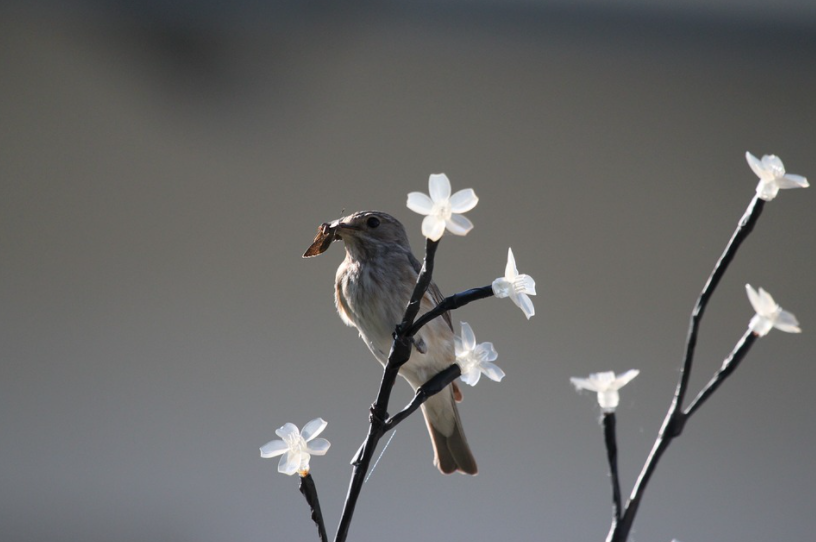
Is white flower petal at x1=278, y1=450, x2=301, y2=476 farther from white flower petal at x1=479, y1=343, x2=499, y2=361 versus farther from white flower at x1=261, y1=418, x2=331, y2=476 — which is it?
white flower petal at x1=479, y1=343, x2=499, y2=361

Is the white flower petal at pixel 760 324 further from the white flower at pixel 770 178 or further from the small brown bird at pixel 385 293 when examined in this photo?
the small brown bird at pixel 385 293

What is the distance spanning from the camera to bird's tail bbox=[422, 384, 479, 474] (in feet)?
5.94

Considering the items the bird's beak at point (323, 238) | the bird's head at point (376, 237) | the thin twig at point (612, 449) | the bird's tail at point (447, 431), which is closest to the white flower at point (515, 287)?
the thin twig at point (612, 449)

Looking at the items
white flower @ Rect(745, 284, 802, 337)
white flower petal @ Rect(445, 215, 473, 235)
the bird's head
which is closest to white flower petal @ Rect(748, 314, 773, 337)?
white flower @ Rect(745, 284, 802, 337)

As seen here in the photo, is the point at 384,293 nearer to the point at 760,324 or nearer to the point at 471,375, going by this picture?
the point at 471,375

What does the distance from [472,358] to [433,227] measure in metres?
0.21

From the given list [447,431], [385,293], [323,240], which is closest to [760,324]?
[323,240]

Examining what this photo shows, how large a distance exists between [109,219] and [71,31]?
654 mm

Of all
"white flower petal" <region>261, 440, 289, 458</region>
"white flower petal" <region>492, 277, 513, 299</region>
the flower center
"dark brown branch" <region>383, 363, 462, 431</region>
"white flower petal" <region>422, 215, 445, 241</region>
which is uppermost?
the flower center

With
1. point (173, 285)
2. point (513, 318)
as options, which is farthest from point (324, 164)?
point (513, 318)

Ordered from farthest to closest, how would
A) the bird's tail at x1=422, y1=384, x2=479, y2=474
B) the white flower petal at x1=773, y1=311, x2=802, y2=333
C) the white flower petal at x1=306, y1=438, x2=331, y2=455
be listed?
the bird's tail at x1=422, y1=384, x2=479, y2=474, the white flower petal at x1=306, y1=438, x2=331, y2=455, the white flower petal at x1=773, y1=311, x2=802, y2=333

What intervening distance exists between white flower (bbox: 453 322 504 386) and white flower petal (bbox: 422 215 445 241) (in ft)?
0.61

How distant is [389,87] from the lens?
3.06 m

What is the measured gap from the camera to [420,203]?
64 cm
